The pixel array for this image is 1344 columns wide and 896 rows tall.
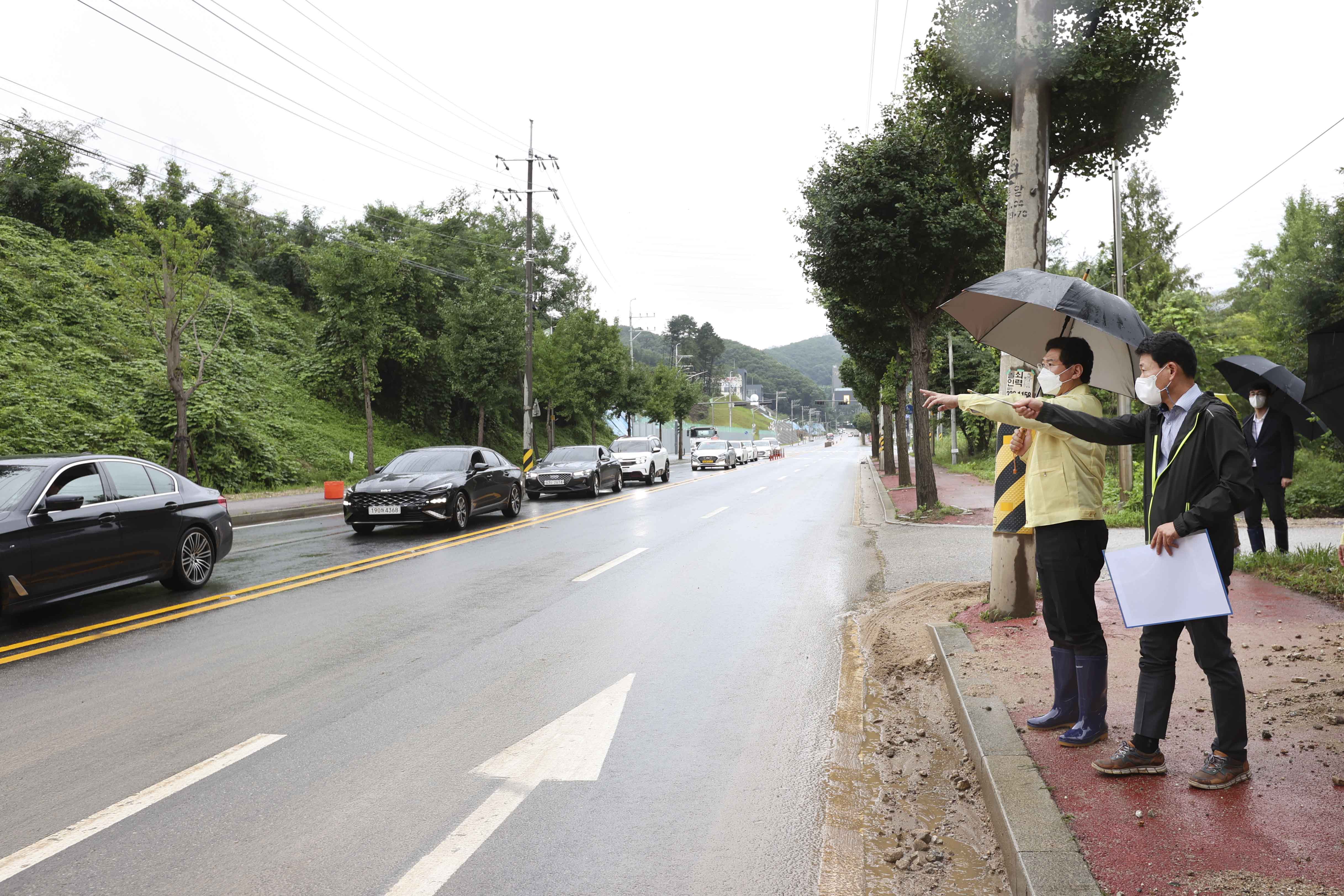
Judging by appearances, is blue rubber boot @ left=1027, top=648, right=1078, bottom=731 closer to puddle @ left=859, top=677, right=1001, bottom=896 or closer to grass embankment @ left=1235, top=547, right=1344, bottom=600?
puddle @ left=859, top=677, right=1001, bottom=896

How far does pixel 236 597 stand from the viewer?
28.3 feet

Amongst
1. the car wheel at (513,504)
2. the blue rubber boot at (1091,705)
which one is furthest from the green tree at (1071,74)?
the car wheel at (513,504)

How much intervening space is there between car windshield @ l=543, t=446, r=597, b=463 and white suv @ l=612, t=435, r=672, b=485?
9.75 ft

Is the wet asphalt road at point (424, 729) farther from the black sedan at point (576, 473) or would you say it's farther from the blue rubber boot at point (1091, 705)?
the black sedan at point (576, 473)

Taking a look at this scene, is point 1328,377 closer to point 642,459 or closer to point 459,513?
point 459,513

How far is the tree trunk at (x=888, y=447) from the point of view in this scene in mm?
36312

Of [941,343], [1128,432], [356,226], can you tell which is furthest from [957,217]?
[356,226]

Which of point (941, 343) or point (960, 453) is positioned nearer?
point (941, 343)

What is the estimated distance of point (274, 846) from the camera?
333cm

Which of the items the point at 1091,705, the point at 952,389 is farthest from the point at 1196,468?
the point at 952,389

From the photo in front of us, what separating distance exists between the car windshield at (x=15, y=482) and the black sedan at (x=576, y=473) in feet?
52.2

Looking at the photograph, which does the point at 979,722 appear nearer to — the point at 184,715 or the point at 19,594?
the point at 184,715

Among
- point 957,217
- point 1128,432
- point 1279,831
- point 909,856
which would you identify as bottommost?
point 909,856

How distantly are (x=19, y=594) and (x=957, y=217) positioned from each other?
47.8ft
